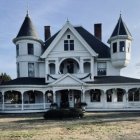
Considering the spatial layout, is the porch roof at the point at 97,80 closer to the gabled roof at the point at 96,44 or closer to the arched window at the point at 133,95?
the arched window at the point at 133,95

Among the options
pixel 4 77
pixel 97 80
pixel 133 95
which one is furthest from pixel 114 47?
pixel 4 77

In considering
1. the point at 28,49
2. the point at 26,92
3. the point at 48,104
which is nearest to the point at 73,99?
the point at 48,104

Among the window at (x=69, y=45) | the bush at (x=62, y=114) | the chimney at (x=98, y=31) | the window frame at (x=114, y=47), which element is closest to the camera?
the bush at (x=62, y=114)

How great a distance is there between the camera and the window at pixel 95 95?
43.2 metres

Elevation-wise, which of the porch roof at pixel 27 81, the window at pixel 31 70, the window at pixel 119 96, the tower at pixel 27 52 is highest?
the tower at pixel 27 52

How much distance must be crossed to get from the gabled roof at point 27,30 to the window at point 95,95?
10.9 meters

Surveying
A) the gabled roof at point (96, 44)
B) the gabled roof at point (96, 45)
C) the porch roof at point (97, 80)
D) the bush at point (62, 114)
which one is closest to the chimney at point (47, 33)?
the gabled roof at point (96, 44)

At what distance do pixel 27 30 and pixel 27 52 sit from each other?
10.0ft

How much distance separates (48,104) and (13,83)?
518 cm

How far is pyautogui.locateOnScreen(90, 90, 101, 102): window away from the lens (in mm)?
A: 43156

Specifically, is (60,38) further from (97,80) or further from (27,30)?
(97,80)

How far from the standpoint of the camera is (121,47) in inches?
1711

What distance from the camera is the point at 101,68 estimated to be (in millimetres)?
44469

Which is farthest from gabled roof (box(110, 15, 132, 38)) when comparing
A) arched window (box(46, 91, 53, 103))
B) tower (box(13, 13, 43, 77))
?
arched window (box(46, 91, 53, 103))
